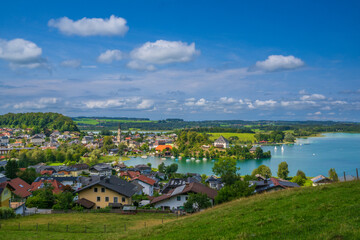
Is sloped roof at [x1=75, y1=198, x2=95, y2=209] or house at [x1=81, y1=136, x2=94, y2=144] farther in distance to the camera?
house at [x1=81, y1=136, x2=94, y2=144]

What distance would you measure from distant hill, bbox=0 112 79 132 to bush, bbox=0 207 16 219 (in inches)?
4313

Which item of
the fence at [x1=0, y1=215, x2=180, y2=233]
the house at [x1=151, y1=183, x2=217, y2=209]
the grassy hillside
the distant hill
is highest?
the distant hill

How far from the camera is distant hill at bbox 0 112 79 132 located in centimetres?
12012

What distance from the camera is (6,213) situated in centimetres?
1503

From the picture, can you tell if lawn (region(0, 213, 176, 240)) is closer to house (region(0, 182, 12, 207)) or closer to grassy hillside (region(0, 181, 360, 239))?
grassy hillside (region(0, 181, 360, 239))

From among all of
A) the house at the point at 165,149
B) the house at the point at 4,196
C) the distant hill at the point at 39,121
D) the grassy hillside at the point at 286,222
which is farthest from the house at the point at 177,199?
the distant hill at the point at 39,121

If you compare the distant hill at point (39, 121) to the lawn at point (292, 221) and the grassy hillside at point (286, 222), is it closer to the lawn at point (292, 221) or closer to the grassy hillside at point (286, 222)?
the grassy hillside at point (286, 222)

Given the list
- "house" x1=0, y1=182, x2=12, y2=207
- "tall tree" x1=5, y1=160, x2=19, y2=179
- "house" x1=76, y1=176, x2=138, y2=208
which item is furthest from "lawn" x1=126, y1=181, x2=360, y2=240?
"tall tree" x1=5, y1=160, x2=19, y2=179

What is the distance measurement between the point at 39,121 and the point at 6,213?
117457 millimetres

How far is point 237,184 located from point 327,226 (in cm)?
999

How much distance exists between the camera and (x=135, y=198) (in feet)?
74.6

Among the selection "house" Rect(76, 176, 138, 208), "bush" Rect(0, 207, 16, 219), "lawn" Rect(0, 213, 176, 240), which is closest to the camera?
"lawn" Rect(0, 213, 176, 240)

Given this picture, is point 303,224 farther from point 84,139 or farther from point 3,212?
point 84,139

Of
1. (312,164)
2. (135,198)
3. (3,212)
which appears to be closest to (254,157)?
(312,164)
